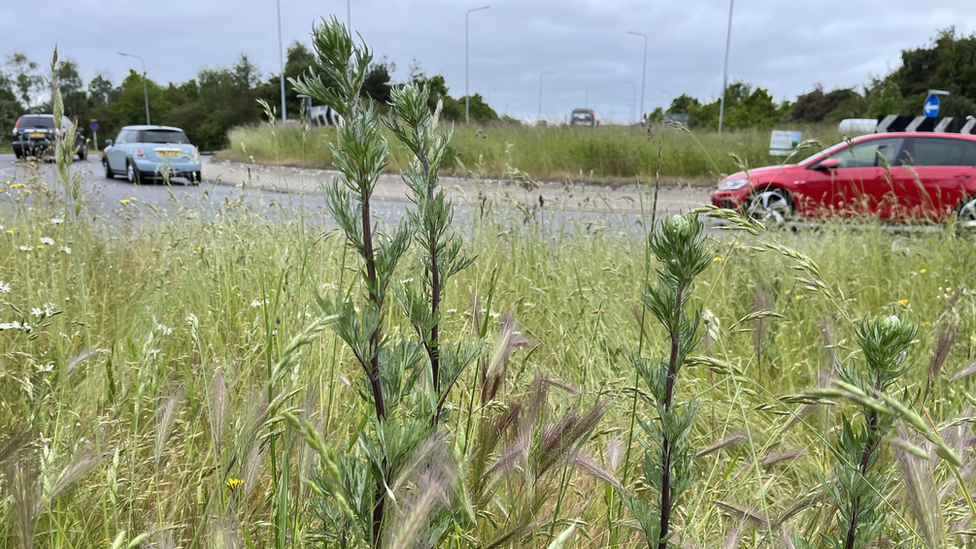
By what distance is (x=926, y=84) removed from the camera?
42812 millimetres

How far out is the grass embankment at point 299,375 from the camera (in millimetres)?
1042

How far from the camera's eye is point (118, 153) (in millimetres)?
16516

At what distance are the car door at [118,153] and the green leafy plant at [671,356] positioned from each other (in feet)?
60.9

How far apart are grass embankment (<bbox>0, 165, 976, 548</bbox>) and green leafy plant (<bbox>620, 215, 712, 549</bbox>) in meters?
0.15

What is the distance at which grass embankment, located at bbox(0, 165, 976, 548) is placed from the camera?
1042mm

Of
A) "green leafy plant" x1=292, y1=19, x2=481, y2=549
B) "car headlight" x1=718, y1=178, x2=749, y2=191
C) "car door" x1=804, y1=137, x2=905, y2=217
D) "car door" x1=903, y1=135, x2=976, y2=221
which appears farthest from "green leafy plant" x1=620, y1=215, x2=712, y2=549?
"car door" x1=903, y1=135, x2=976, y2=221

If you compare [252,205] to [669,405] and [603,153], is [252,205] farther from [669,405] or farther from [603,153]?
[603,153]

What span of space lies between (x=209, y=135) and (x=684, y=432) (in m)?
51.1

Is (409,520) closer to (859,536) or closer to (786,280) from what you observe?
(859,536)

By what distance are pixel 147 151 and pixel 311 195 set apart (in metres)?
10.1

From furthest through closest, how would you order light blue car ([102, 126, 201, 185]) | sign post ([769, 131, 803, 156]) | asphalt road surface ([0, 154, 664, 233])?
1. light blue car ([102, 126, 201, 185])
2. asphalt road surface ([0, 154, 664, 233])
3. sign post ([769, 131, 803, 156])

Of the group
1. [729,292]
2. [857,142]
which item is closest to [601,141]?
[857,142]

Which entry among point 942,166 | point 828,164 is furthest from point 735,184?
point 942,166

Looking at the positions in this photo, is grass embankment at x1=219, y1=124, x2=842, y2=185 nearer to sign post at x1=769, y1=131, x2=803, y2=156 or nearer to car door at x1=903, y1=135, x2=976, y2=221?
car door at x1=903, y1=135, x2=976, y2=221
